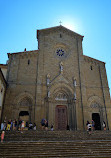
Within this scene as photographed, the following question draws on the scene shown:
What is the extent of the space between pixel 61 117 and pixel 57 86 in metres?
4.17

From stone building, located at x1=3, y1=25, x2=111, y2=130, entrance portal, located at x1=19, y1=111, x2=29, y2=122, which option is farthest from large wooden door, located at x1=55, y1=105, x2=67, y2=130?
entrance portal, located at x1=19, y1=111, x2=29, y2=122

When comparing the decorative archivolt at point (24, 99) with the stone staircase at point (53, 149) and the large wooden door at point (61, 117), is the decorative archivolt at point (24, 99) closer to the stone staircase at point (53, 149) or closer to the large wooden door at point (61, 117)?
the large wooden door at point (61, 117)

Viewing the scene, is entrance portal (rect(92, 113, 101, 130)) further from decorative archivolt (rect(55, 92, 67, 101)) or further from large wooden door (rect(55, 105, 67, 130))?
decorative archivolt (rect(55, 92, 67, 101))

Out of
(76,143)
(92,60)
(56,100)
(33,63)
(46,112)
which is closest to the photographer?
(76,143)

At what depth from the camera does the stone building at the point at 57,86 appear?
62.0 ft

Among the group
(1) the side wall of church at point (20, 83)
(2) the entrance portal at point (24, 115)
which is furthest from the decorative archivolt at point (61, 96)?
(2) the entrance portal at point (24, 115)

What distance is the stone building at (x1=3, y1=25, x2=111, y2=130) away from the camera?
1889cm

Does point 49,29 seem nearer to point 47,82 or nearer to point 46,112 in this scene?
point 47,82

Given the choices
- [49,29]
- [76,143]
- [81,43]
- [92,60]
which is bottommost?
[76,143]

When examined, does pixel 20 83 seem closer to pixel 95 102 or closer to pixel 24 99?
pixel 24 99

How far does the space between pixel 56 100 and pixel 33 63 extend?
20.8ft

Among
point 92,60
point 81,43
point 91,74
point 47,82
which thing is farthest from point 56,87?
point 81,43

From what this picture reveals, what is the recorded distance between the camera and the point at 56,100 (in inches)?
789

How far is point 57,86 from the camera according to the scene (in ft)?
66.9
